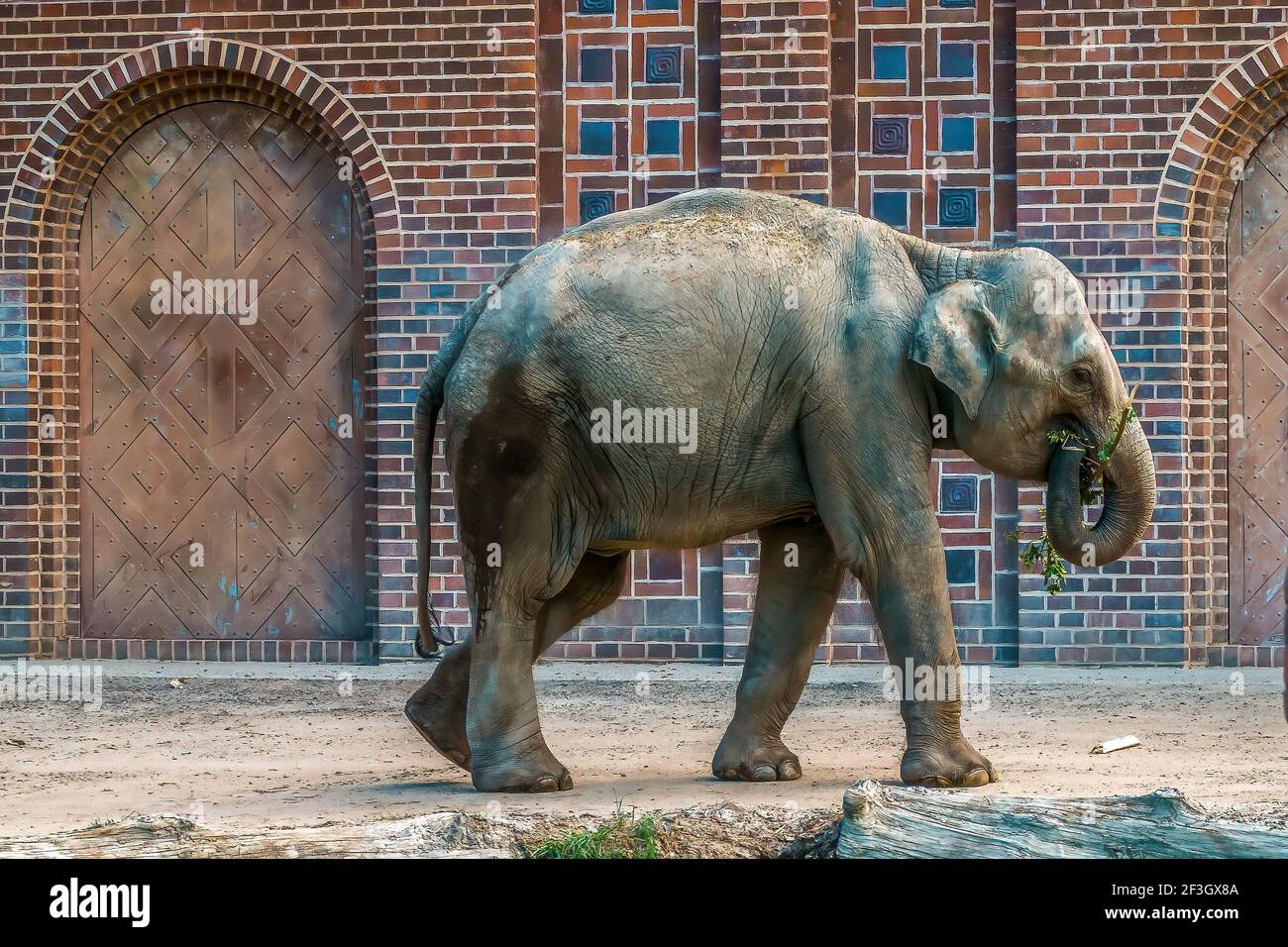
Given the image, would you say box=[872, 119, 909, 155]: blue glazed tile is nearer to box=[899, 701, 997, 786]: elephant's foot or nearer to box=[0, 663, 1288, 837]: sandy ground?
box=[0, 663, 1288, 837]: sandy ground

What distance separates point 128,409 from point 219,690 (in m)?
2.34

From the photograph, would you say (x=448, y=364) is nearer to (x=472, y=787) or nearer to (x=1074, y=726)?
(x=472, y=787)

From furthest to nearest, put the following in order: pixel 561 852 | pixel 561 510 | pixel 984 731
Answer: pixel 984 731 < pixel 561 510 < pixel 561 852

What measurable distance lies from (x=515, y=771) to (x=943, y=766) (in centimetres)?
158

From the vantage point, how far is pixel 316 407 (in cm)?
1145

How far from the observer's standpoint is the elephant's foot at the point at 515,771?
6.68 meters

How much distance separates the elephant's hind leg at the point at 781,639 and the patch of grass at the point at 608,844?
1.79 meters

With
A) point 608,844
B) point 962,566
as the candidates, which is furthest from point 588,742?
point 962,566

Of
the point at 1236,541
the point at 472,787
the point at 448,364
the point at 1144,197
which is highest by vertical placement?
the point at 1144,197

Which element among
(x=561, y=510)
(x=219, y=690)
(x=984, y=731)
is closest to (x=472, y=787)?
(x=561, y=510)

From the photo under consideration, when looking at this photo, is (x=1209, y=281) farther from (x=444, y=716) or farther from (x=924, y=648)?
(x=444, y=716)

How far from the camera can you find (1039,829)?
4898 mm

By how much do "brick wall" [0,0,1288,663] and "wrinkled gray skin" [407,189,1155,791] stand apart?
4007 mm

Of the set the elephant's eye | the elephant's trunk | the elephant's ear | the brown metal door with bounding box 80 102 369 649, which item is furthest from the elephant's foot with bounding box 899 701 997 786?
the brown metal door with bounding box 80 102 369 649
